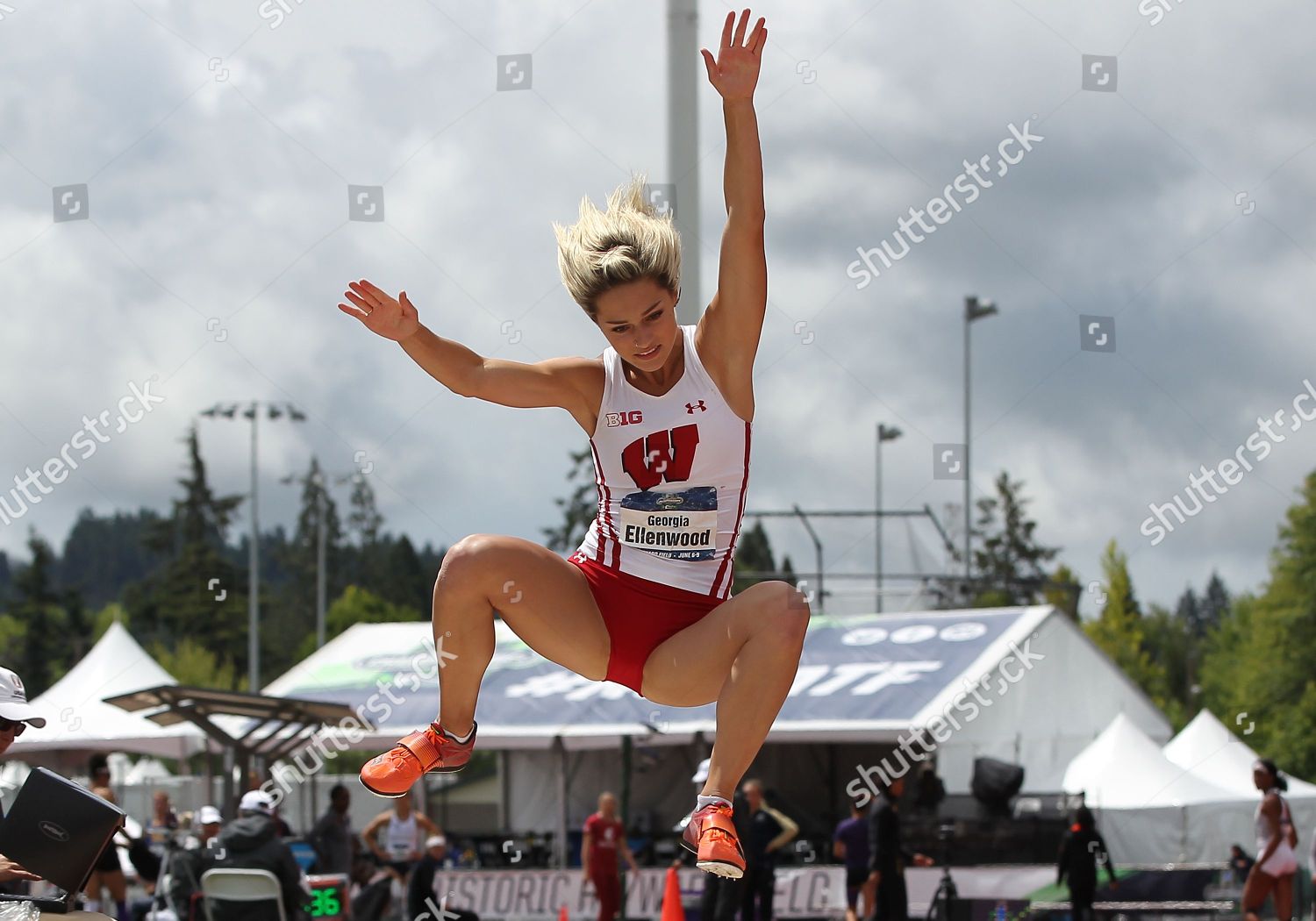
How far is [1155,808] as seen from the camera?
17.5 metres

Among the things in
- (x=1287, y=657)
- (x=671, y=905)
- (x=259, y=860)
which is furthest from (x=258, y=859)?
(x=1287, y=657)

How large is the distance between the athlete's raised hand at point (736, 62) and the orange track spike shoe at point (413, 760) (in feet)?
5.42

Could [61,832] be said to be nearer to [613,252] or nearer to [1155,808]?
[613,252]

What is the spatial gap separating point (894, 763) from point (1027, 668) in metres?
2.02

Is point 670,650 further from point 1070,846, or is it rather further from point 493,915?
point 493,915

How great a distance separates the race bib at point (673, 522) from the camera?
372cm

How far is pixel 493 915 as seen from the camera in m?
16.0

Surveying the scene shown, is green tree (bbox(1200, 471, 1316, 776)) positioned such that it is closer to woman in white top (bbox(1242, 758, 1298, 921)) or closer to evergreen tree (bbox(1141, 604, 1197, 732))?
woman in white top (bbox(1242, 758, 1298, 921))

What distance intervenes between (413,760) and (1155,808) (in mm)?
15517

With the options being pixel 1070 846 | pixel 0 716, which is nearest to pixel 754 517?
pixel 1070 846

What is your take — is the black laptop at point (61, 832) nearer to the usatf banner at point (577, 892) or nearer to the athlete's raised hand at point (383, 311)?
the athlete's raised hand at point (383, 311)

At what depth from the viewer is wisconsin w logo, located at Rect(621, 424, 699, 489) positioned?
12.0 feet

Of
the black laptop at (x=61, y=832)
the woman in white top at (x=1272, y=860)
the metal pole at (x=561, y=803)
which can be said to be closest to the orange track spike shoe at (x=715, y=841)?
the black laptop at (x=61, y=832)

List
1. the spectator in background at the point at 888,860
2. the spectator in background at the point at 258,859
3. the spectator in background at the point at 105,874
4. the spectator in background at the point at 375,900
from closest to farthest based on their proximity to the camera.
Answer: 1. the spectator in background at the point at 258,859
2. the spectator in background at the point at 105,874
3. the spectator in background at the point at 888,860
4. the spectator in background at the point at 375,900
